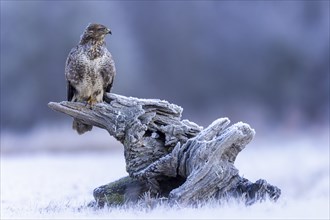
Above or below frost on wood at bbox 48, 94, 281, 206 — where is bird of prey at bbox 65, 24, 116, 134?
above

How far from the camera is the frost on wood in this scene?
27.1 ft

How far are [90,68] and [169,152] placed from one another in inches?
61.8

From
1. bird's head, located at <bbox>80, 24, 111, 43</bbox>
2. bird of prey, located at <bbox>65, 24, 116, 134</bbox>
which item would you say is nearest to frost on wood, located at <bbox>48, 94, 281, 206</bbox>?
bird of prey, located at <bbox>65, 24, 116, 134</bbox>

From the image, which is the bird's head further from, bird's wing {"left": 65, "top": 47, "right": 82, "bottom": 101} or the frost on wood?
the frost on wood

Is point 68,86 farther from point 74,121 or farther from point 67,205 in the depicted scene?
point 67,205

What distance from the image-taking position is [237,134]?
8281mm

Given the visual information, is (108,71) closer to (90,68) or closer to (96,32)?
(90,68)

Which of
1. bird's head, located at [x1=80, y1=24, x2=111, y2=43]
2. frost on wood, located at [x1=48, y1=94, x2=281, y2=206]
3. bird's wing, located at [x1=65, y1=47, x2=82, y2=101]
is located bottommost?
frost on wood, located at [x1=48, y1=94, x2=281, y2=206]

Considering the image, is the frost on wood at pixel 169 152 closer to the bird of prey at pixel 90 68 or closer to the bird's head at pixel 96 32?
the bird of prey at pixel 90 68

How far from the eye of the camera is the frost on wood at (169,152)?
27.1 feet

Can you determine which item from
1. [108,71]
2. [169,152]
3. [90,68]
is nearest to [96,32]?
[90,68]

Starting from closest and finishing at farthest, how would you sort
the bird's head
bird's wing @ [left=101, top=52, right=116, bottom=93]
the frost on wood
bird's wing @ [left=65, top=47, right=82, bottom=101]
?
the frost on wood < the bird's head < bird's wing @ [left=65, top=47, right=82, bottom=101] < bird's wing @ [left=101, top=52, right=116, bottom=93]

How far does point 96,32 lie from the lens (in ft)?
30.1

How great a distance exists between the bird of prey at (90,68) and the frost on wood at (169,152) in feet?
0.75
